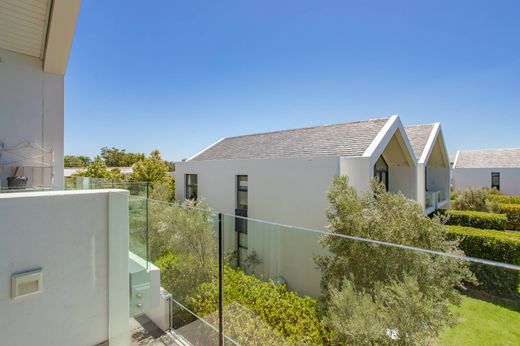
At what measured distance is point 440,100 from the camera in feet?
53.3

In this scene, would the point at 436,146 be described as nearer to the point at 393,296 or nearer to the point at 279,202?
the point at 279,202

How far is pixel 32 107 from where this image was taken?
21.2ft

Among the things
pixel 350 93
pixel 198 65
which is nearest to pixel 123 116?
pixel 198 65

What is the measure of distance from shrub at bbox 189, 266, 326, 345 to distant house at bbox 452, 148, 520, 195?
3522cm

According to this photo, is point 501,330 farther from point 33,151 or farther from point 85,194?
point 33,151

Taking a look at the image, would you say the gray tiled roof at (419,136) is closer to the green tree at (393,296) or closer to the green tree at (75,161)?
the green tree at (393,296)

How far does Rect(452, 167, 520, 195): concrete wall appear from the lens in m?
27.5

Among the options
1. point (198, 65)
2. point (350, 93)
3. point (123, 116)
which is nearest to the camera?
point (198, 65)

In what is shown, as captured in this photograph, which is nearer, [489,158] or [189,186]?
[189,186]

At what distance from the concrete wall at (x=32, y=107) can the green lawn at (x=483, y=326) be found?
8984mm

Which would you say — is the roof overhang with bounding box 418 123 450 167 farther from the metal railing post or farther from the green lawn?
the metal railing post

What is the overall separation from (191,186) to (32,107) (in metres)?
9.67

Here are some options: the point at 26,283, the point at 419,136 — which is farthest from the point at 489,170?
the point at 26,283

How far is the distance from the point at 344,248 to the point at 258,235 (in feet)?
5.11
